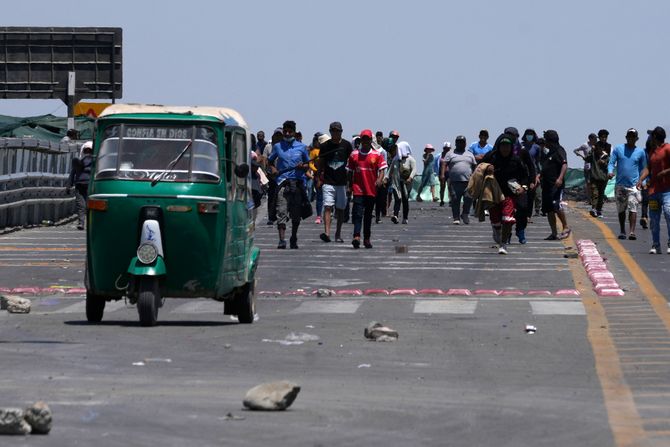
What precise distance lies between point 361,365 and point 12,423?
14.7 feet

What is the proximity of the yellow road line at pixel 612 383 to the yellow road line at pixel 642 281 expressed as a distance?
0.55 metres

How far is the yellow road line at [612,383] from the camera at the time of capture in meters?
9.70

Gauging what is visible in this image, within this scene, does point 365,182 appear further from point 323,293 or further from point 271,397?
point 271,397

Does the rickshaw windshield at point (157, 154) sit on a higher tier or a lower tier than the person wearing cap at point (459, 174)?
higher

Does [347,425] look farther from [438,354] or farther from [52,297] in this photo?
[52,297]

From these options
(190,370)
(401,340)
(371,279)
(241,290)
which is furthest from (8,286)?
(190,370)

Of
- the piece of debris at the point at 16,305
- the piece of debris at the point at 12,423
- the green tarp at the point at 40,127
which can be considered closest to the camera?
the piece of debris at the point at 12,423

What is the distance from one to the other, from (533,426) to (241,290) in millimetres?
7776

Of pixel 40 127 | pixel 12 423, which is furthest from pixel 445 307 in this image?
pixel 40 127

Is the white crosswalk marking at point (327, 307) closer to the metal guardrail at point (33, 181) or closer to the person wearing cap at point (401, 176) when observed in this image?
the metal guardrail at point (33, 181)

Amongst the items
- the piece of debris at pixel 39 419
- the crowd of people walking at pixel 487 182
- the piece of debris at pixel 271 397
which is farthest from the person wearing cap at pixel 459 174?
the piece of debris at pixel 39 419

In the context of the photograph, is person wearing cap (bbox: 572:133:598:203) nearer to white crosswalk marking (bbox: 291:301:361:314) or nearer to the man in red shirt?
the man in red shirt

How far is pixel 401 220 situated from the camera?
129 ft

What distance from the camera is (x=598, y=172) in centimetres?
3962
